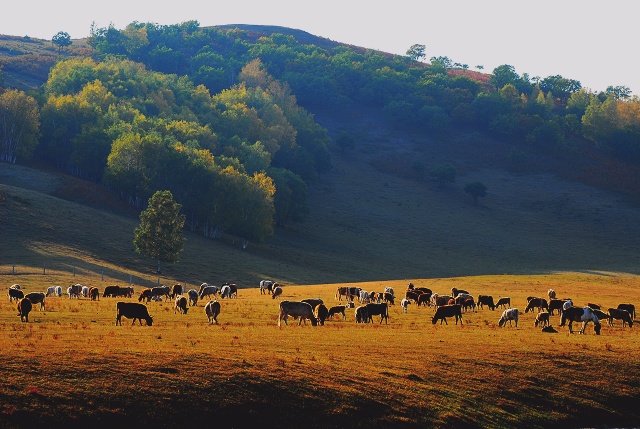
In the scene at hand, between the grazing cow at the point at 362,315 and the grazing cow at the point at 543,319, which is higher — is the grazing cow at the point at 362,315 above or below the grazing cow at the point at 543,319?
below

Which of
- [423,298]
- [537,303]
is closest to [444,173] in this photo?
[423,298]

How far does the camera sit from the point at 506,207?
167625mm

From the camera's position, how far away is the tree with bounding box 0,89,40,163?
133500 millimetres

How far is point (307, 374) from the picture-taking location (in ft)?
103

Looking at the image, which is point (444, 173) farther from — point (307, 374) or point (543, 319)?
point (307, 374)

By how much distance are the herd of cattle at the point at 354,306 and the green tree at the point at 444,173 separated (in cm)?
10629

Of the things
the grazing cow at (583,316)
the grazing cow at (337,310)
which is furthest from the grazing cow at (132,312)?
the grazing cow at (583,316)

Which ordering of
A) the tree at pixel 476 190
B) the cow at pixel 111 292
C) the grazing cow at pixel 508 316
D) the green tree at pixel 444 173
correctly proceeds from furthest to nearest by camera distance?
the green tree at pixel 444 173 < the tree at pixel 476 190 < the cow at pixel 111 292 < the grazing cow at pixel 508 316

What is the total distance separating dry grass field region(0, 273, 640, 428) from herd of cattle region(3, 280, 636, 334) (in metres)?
1.09

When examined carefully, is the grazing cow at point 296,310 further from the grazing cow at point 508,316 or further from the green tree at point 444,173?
the green tree at point 444,173

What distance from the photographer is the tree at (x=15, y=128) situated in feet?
438

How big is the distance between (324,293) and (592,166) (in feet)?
434

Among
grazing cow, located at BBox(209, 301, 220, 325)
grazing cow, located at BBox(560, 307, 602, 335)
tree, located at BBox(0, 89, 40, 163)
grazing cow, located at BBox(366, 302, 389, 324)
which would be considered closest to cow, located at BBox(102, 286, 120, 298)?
grazing cow, located at BBox(209, 301, 220, 325)

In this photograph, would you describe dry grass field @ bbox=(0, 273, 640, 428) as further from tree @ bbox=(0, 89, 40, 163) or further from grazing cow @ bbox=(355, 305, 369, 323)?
tree @ bbox=(0, 89, 40, 163)
